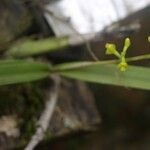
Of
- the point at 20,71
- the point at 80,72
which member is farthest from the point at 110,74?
the point at 20,71

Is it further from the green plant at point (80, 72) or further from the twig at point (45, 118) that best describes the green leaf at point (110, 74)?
the twig at point (45, 118)

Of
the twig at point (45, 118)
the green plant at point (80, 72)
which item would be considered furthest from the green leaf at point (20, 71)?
the twig at point (45, 118)

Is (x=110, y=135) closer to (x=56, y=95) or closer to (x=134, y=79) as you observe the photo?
(x=56, y=95)

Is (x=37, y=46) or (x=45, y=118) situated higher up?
(x=37, y=46)

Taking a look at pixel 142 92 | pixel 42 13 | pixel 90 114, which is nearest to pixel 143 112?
pixel 142 92

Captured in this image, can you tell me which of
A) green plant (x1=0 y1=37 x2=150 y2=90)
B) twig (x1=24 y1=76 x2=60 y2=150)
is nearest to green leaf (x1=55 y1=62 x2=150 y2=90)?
green plant (x1=0 y1=37 x2=150 y2=90)

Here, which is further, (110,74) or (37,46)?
(37,46)

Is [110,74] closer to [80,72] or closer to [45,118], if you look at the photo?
→ [80,72]
